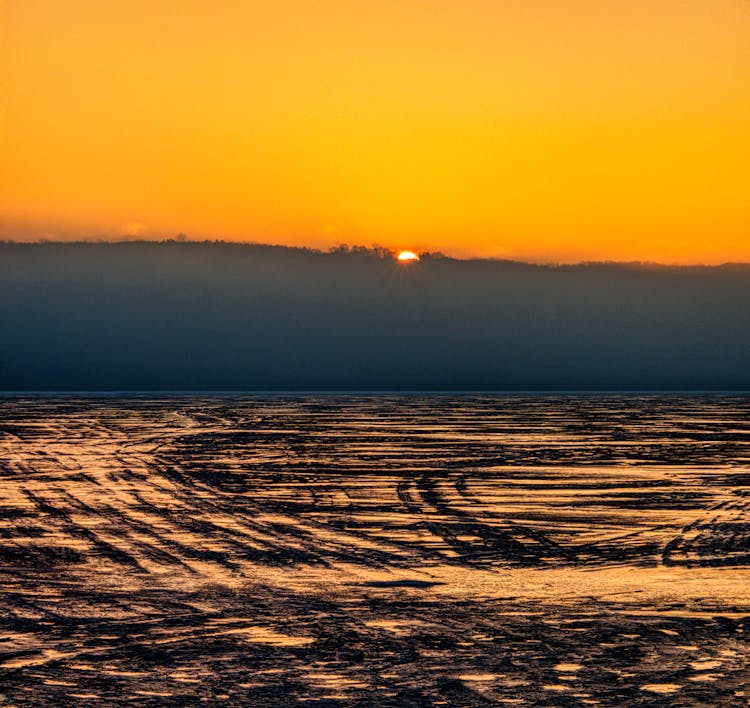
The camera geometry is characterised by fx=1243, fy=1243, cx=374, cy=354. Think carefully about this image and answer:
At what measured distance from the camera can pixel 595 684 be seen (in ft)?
32.2

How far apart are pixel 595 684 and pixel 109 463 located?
2520 cm

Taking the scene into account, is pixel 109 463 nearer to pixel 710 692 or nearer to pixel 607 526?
pixel 607 526

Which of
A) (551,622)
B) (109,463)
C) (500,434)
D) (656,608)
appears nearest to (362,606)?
(551,622)

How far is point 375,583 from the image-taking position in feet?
47.8

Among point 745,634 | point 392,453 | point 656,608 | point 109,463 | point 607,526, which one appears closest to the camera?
point 745,634

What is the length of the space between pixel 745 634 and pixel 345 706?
14.5ft

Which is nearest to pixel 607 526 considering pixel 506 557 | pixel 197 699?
pixel 506 557

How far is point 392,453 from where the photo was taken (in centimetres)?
3719

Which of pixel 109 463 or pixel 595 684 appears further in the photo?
pixel 109 463

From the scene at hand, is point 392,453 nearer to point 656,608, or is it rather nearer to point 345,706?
point 656,608

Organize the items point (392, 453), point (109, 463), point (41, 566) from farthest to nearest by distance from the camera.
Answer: point (392, 453)
point (109, 463)
point (41, 566)

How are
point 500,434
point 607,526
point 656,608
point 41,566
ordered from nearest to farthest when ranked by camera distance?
point 656,608, point 41,566, point 607,526, point 500,434

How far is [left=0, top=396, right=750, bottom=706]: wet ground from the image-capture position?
32.7 ft

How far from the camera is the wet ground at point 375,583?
9.95 meters
